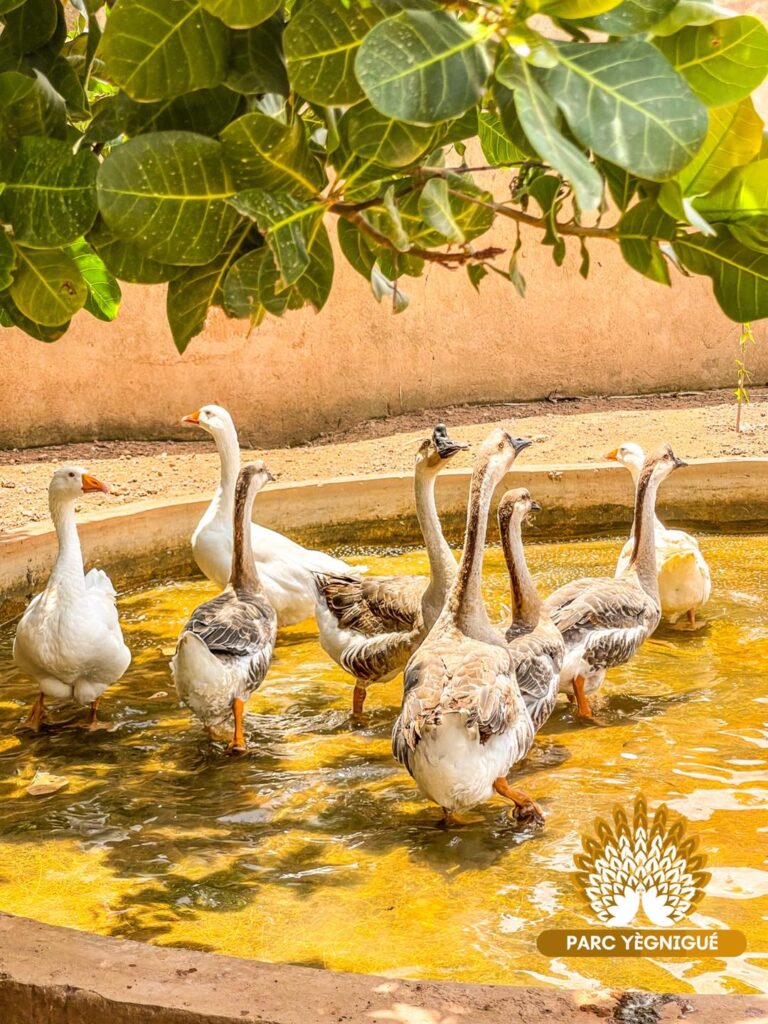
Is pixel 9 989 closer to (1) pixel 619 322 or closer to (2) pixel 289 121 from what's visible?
(2) pixel 289 121

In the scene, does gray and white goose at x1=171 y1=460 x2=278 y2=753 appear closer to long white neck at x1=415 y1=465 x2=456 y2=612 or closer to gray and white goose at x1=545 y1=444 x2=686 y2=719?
long white neck at x1=415 y1=465 x2=456 y2=612

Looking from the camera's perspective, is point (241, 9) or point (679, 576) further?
point (679, 576)

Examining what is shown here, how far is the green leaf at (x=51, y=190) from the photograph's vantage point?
1451 mm

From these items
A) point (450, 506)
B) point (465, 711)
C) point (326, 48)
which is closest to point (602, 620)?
point (465, 711)

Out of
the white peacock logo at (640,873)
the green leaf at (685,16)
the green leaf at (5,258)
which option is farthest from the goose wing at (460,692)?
the green leaf at (685,16)

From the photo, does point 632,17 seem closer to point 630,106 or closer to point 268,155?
point 630,106

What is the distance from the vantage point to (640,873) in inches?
108

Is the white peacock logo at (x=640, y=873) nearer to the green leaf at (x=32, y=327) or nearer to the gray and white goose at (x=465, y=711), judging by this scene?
the gray and white goose at (x=465, y=711)

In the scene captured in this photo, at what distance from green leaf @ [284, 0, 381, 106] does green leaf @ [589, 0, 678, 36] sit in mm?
244

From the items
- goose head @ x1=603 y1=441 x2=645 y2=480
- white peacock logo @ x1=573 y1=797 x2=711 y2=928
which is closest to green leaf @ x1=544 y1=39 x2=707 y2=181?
white peacock logo @ x1=573 y1=797 x2=711 y2=928

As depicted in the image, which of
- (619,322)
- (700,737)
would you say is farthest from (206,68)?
(619,322)

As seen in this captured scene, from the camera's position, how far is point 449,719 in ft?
11.6

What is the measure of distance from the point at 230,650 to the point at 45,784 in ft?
2.80

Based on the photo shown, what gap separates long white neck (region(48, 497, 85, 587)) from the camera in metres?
5.11
